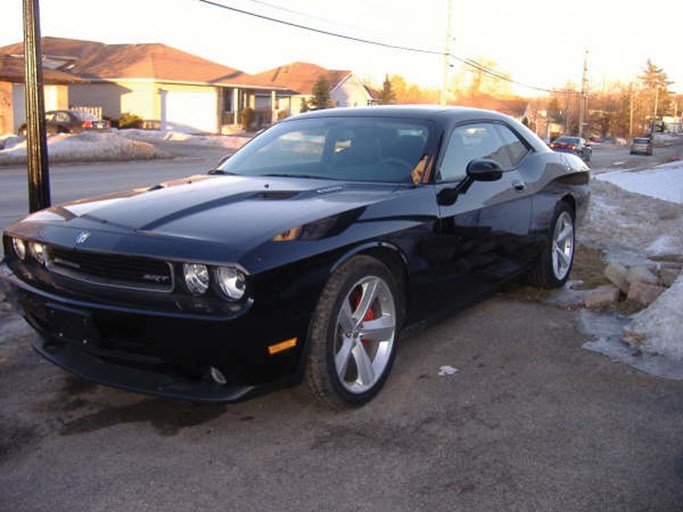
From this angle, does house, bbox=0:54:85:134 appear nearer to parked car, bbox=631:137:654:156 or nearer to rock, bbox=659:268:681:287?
rock, bbox=659:268:681:287

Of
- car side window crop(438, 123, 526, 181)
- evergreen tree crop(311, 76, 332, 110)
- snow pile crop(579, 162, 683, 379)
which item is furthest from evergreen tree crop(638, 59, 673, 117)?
car side window crop(438, 123, 526, 181)

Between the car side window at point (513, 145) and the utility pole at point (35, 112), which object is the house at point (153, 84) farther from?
the car side window at point (513, 145)

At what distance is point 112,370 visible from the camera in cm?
328

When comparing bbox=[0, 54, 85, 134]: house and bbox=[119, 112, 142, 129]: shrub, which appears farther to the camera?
bbox=[119, 112, 142, 129]: shrub

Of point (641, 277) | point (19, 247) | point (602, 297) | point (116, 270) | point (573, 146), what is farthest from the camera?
point (573, 146)

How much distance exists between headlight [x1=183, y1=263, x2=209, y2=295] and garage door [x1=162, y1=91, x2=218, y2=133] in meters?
38.9

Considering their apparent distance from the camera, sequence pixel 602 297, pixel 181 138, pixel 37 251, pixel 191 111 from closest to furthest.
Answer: pixel 37 251 → pixel 602 297 → pixel 181 138 → pixel 191 111

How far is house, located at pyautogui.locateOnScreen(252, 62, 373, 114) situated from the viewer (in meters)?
53.8

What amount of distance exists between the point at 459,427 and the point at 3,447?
2.10 m

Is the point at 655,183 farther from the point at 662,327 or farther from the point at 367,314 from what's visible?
the point at 367,314

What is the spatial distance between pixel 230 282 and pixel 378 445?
100 cm

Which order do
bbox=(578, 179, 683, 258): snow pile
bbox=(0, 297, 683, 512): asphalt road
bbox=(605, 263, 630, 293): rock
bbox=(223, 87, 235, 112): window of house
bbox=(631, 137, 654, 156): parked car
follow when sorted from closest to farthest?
bbox=(0, 297, 683, 512): asphalt road, bbox=(605, 263, 630, 293): rock, bbox=(578, 179, 683, 258): snow pile, bbox=(223, 87, 235, 112): window of house, bbox=(631, 137, 654, 156): parked car

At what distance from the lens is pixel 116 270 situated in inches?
124

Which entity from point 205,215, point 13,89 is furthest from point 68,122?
point 205,215
